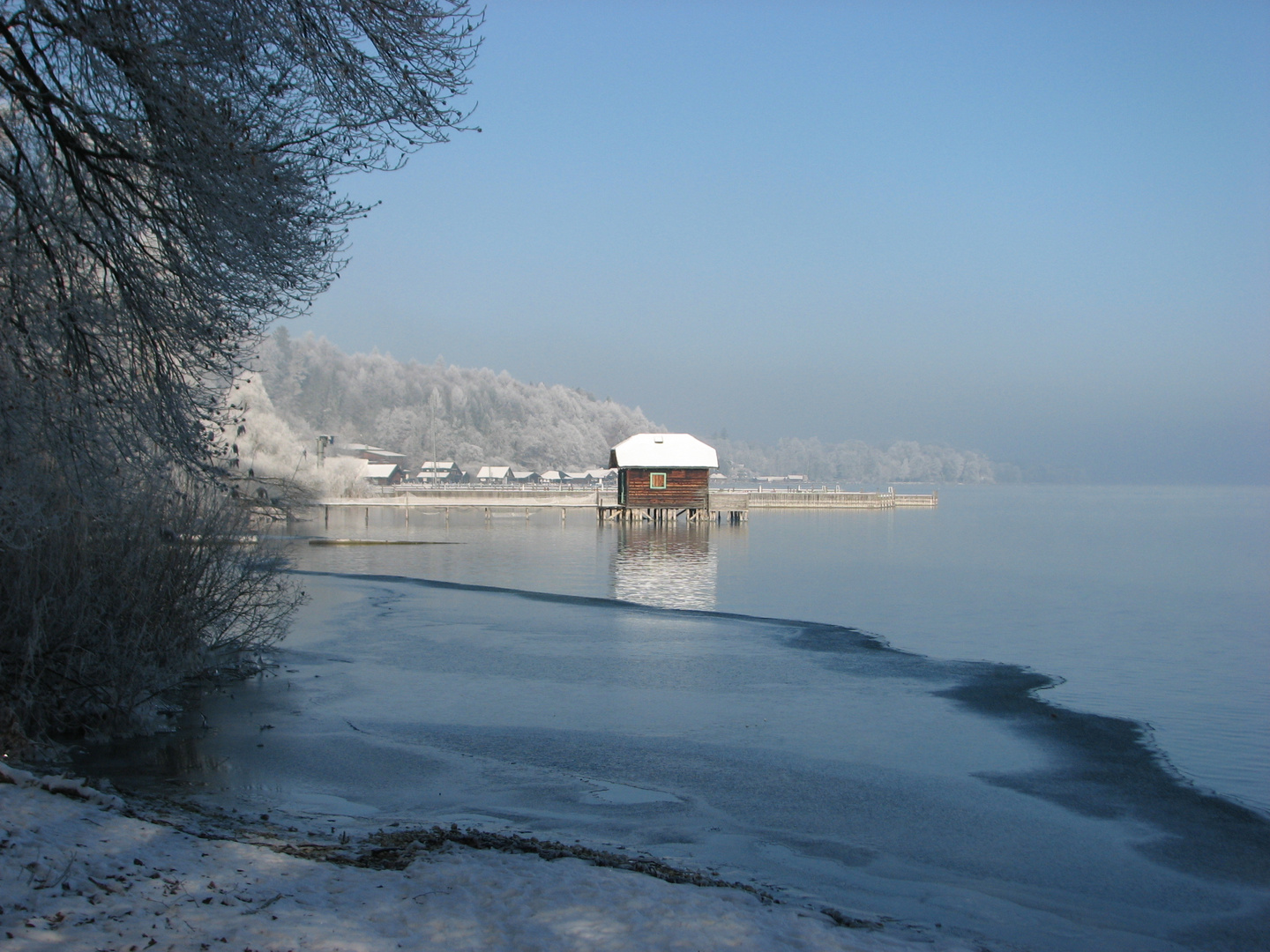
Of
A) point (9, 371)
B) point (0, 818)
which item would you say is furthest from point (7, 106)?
point (0, 818)

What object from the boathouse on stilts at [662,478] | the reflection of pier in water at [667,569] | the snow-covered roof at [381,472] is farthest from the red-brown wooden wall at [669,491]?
the snow-covered roof at [381,472]

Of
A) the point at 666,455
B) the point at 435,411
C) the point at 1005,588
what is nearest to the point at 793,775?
the point at 1005,588

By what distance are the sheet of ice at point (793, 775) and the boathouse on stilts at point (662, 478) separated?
5067 cm

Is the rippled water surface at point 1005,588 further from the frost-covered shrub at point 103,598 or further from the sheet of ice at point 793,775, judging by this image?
the frost-covered shrub at point 103,598

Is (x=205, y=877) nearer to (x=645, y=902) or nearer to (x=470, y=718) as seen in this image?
(x=645, y=902)

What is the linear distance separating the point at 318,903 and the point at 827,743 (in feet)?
26.5

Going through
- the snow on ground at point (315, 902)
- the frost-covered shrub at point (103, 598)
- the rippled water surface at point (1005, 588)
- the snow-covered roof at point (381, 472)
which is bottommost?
the rippled water surface at point (1005, 588)

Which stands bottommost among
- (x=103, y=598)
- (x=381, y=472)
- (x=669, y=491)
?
(x=103, y=598)

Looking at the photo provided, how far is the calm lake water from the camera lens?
8227 millimetres

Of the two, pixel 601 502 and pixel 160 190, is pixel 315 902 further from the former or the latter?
pixel 601 502

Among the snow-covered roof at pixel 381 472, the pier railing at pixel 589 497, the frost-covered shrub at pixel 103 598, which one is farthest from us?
the snow-covered roof at pixel 381 472

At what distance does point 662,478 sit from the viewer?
70125mm

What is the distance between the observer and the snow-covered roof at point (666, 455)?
227ft

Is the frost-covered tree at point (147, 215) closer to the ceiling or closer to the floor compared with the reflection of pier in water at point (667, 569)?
closer to the ceiling
